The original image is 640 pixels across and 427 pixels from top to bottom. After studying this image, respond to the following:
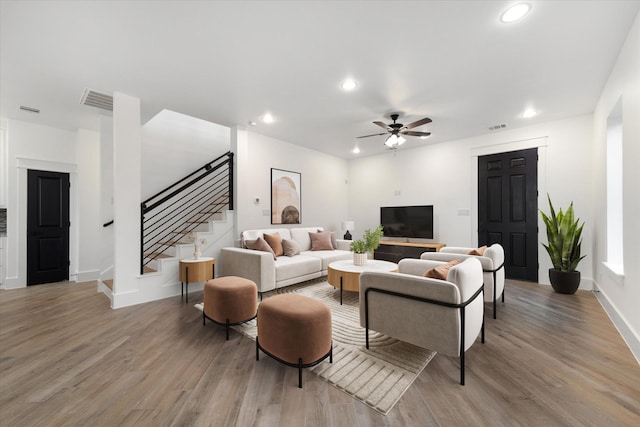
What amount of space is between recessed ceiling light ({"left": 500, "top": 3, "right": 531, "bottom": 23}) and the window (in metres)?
2.31

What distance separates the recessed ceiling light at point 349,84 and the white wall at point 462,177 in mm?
3435

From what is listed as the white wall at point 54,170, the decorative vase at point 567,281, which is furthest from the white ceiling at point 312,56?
the decorative vase at point 567,281

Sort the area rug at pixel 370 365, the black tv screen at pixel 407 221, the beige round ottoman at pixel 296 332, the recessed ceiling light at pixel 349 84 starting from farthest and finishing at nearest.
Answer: the black tv screen at pixel 407 221 < the recessed ceiling light at pixel 349 84 < the beige round ottoman at pixel 296 332 < the area rug at pixel 370 365

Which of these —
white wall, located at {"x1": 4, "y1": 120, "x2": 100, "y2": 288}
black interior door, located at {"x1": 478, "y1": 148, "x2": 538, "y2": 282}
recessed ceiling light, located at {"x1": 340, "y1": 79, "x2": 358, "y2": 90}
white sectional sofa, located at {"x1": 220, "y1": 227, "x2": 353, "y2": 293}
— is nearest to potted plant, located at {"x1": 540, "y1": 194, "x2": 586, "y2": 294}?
black interior door, located at {"x1": 478, "y1": 148, "x2": 538, "y2": 282}

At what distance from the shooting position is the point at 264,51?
2668 millimetres

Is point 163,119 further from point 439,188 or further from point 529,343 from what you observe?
point 529,343

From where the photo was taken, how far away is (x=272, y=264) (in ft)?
12.7

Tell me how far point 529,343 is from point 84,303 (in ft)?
17.2

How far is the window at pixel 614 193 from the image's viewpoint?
3.39 metres

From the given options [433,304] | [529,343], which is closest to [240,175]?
[433,304]

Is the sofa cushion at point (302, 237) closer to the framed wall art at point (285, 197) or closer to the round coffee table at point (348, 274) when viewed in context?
the framed wall art at point (285, 197)

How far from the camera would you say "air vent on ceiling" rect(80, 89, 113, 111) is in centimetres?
356

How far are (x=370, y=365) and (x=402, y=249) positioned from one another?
4.19m

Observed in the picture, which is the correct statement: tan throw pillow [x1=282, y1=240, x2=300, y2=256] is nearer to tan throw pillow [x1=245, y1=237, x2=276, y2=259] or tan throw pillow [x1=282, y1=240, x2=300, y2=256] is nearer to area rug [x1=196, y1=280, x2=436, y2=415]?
tan throw pillow [x1=245, y1=237, x2=276, y2=259]
